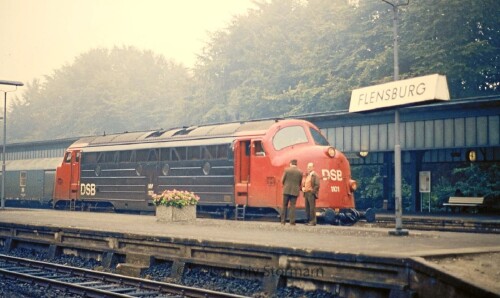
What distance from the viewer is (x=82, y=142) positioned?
28.8 m

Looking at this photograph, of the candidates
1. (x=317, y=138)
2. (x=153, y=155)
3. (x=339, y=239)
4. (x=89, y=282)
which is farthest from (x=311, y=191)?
(x=153, y=155)

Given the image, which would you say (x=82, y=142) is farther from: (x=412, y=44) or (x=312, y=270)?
(x=412, y=44)

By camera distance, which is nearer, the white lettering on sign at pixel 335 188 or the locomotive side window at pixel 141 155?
the white lettering on sign at pixel 335 188

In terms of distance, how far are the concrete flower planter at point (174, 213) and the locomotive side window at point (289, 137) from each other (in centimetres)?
333

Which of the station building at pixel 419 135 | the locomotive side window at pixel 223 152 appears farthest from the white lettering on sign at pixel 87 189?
the station building at pixel 419 135

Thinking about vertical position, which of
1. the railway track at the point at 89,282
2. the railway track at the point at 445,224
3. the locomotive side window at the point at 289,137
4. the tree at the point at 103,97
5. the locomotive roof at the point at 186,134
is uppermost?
the tree at the point at 103,97

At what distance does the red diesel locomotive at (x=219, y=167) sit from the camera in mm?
19123

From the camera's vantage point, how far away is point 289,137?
1994 centimetres

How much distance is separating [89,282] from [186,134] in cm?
Result: 1056

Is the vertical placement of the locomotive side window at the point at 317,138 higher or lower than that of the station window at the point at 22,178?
higher

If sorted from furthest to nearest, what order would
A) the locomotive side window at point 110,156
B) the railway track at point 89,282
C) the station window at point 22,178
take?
the station window at point 22,178
the locomotive side window at point 110,156
the railway track at point 89,282

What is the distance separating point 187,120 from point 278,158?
152 feet

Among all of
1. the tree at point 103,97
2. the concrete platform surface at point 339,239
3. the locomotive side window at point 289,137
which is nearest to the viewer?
the concrete platform surface at point 339,239

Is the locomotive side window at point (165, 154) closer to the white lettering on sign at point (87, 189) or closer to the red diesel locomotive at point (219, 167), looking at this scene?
the red diesel locomotive at point (219, 167)
